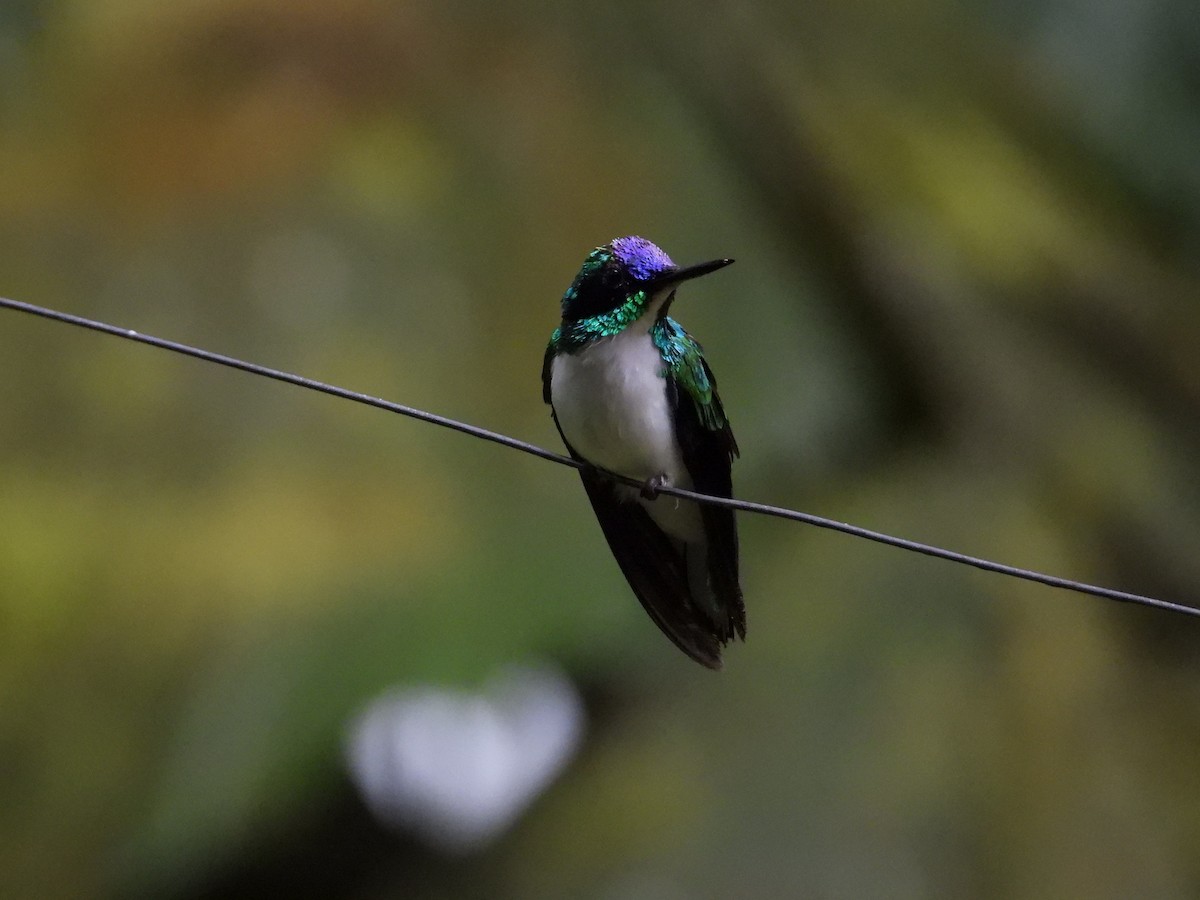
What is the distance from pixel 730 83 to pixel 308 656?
3.71 m

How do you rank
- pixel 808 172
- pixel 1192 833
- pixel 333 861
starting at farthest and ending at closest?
pixel 808 172 → pixel 333 861 → pixel 1192 833

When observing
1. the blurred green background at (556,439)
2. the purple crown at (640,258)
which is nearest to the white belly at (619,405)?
the purple crown at (640,258)

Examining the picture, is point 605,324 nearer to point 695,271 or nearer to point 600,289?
point 600,289

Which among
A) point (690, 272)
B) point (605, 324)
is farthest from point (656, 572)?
point (690, 272)

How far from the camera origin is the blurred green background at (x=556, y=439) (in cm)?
519

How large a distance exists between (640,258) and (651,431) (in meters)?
0.35

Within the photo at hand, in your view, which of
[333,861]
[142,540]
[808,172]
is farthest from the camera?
[808,172]

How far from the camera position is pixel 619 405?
255 cm

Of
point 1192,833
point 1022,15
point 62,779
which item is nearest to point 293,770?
point 62,779

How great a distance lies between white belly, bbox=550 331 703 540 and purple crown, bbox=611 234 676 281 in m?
0.11

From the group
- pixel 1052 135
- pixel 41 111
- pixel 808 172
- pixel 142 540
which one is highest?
pixel 1052 135

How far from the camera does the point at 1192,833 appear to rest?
5094 mm

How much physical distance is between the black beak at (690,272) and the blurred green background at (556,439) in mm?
3324

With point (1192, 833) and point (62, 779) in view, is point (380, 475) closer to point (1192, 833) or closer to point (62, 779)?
point (62, 779)
